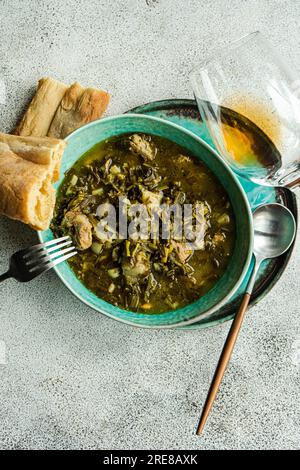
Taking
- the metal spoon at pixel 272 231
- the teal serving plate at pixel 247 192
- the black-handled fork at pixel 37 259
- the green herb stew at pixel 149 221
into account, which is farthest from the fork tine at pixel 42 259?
the metal spoon at pixel 272 231

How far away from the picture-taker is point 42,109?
292 cm

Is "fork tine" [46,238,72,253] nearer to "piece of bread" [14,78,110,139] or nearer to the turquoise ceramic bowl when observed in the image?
the turquoise ceramic bowl

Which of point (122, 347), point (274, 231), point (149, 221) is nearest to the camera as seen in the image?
point (149, 221)

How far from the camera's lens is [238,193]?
8.58 feet

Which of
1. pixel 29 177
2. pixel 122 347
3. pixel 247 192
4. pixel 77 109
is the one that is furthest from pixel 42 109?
pixel 122 347

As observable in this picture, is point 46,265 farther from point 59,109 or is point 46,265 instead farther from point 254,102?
A: point 254,102

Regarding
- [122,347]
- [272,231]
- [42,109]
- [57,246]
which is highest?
[42,109]

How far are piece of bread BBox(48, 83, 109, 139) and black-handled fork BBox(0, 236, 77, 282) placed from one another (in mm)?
694

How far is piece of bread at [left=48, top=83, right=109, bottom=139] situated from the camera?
287 centimetres

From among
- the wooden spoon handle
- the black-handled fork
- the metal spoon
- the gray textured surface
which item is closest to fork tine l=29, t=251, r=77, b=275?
the black-handled fork

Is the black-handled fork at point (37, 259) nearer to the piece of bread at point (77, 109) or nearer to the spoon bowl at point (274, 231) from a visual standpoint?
the piece of bread at point (77, 109)

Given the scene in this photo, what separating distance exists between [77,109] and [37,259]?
926 mm
